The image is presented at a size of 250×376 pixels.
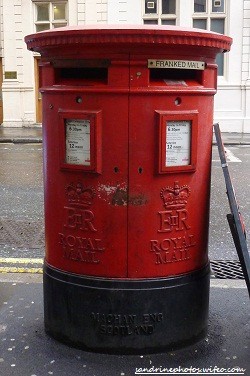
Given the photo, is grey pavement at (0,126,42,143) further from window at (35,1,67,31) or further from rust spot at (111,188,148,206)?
rust spot at (111,188,148,206)

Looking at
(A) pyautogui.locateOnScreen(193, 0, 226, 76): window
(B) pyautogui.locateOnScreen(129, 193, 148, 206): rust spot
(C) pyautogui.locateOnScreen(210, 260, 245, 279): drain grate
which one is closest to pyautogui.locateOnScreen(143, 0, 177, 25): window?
(A) pyautogui.locateOnScreen(193, 0, 226, 76): window

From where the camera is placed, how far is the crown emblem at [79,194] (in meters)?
2.91

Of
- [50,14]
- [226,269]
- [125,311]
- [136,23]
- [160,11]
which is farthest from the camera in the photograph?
[50,14]

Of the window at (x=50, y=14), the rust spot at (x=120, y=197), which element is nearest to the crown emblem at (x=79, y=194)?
the rust spot at (x=120, y=197)

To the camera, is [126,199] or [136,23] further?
[136,23]

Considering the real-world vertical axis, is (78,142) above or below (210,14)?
below

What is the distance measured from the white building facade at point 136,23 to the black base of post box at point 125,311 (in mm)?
14642

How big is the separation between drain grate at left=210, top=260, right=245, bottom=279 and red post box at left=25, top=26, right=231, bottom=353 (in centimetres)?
132

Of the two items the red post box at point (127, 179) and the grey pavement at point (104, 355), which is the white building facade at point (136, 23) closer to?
the grey pavement at point (104, 355)

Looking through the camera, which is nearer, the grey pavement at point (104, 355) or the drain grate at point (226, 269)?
the grey pavement at point (104, 355)

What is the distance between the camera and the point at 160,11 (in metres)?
17.5

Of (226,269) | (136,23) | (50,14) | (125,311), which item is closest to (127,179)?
(125,311)

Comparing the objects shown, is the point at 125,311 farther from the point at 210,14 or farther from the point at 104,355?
the point at 210,14

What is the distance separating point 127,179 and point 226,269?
2.09 m
